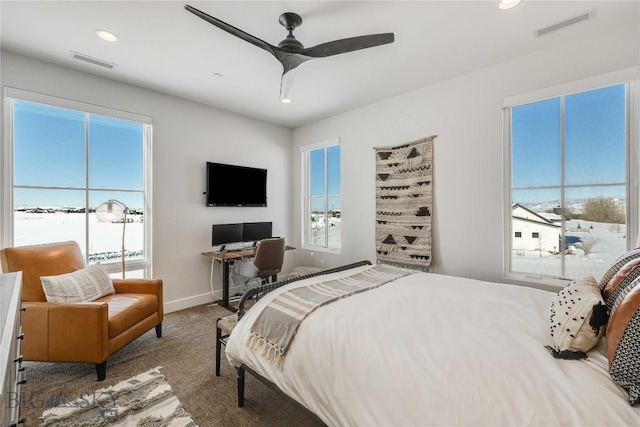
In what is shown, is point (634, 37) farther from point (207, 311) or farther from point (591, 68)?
point (207, 311)

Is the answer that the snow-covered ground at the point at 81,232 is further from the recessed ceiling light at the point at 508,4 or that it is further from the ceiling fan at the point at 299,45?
the recessed ceiling light at the point at 508,4

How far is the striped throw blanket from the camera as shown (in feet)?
4.84

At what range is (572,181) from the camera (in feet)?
7.75

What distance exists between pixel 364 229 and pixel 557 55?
258 cm

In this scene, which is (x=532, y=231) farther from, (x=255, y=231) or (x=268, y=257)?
(x=255, y=231)

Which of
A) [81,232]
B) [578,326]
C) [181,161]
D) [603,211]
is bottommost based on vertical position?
[578,326]

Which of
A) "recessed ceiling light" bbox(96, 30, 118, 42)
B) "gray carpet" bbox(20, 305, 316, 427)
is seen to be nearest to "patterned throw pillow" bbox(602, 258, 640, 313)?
"gray carpet" bbox(20, 305, 316, 427)

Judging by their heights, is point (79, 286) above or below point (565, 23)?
below

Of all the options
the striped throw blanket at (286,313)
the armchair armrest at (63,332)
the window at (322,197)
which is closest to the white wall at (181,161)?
the window at (322,197)

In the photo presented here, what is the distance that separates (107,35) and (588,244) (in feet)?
14.3

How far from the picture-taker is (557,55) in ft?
7.71

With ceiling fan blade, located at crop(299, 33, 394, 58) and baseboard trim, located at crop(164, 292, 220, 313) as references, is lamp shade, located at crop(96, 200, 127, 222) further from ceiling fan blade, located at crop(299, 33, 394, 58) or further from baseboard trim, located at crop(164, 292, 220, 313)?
ceiling fan blade, located at crop(299, 33, 394, 58)

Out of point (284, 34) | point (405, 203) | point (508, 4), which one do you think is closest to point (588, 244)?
point (405, 203)

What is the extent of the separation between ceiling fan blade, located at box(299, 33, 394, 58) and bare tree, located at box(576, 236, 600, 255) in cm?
233
